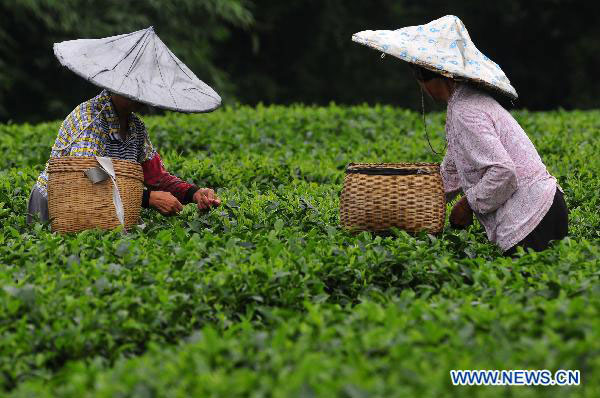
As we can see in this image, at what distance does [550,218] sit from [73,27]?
10935mm

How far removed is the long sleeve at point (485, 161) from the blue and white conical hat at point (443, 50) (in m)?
0.21

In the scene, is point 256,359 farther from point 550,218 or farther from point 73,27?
point 73,27

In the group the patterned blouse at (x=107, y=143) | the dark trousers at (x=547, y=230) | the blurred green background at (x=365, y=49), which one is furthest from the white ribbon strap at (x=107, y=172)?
the blurred green background at (x=365, y=49)

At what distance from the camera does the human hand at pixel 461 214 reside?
5.04 metres

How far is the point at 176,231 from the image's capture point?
4.90m

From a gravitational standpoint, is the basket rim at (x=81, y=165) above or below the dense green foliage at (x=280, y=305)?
above

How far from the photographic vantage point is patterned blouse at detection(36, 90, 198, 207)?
510 centimetres

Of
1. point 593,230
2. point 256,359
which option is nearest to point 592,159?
point 593,230

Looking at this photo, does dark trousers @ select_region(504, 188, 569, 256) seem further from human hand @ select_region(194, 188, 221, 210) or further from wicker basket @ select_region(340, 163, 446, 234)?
human hand @ select_region(194, 188, 221, 210)

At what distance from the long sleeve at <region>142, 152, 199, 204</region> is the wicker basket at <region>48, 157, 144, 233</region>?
0.50 meters

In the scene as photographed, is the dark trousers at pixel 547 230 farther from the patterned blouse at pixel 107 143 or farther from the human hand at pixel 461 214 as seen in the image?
the patterned blouse at pixel 107 143

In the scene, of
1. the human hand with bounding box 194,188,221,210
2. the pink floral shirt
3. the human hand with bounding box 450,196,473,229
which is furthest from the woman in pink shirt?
the human hand with bounding box 194,188,221,210

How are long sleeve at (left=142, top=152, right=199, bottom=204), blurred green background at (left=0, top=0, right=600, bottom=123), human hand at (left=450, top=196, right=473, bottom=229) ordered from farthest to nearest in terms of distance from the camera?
blurred green background at (left=0, top=0, right=600, bottom=123) < long sleeve at (left=142, top=152, right=199, bottom=204) < human hand at (left=450, top=196, right=473, bottom=229)

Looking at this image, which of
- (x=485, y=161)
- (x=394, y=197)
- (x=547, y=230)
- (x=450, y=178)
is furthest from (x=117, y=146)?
(x=547, y=230)
